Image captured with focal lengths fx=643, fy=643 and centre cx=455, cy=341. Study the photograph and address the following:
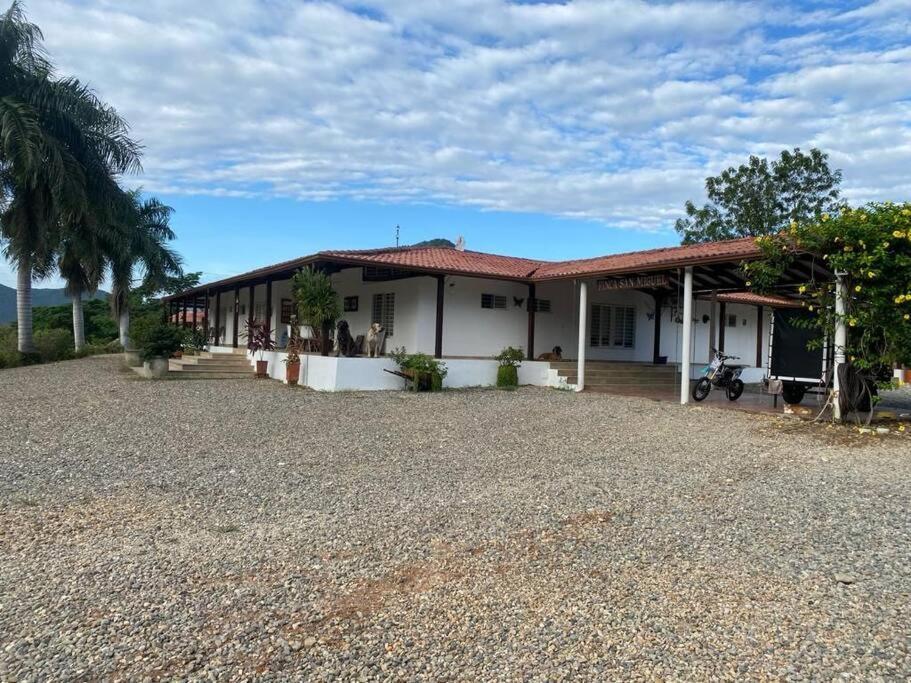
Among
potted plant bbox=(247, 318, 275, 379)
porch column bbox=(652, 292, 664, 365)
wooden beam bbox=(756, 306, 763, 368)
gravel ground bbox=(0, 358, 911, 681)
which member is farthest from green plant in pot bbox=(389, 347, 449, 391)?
wooden beam bbox=(756, 306, 763, 368)

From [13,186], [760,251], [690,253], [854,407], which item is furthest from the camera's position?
[13,186]

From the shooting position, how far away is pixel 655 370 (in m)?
17.9

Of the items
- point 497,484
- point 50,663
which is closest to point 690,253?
point 497,484

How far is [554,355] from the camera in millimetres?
17688

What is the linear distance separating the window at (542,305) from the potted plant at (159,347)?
9681 millimetres

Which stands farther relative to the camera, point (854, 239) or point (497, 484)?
point (854, 239)

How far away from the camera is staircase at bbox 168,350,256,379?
1700 centimetres

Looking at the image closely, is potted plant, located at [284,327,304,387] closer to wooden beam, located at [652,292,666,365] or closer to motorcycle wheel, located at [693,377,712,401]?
motorcycle wheel, located at [693,377,712,401]

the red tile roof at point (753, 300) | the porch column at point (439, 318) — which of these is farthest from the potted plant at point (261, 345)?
the red tile roof at point (753, 300)

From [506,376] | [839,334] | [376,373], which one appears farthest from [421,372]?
[839,334]

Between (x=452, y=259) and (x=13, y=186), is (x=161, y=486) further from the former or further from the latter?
(x=13, y=186)

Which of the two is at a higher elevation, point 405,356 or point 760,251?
point 760,251

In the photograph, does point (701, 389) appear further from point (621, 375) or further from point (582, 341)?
point (621, 375)

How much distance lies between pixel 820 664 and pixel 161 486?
518 centimetres
